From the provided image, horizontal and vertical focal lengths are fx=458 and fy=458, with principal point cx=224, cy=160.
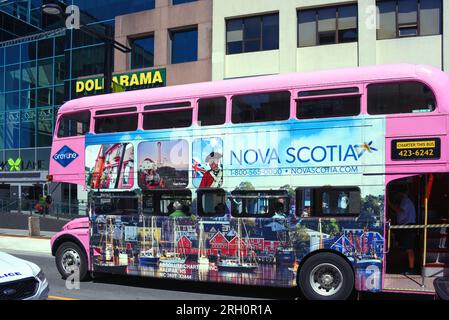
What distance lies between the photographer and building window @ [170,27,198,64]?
2533cm

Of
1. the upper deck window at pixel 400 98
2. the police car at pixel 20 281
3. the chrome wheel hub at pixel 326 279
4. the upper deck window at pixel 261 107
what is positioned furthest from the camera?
the upper deck window at pixel 261 107

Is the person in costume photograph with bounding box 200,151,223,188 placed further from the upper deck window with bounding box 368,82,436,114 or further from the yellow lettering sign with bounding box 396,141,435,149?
the yellow lettering sign with bounding box 396,141,435,149

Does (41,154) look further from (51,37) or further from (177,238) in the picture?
(177,238)

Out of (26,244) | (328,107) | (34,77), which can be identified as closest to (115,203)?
(328,107)

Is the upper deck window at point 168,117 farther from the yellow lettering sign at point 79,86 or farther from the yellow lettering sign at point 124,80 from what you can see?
the yellow lettering sign at point 79,86

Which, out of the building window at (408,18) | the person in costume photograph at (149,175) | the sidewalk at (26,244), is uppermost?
the building window at (408,18)

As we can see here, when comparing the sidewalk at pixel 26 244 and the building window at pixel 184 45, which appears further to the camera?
the building window at pixel 184 45

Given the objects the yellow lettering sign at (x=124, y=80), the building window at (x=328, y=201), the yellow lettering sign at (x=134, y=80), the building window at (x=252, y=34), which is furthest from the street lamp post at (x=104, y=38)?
the building window at (x=328, y=201)

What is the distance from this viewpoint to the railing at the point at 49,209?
23016 mm

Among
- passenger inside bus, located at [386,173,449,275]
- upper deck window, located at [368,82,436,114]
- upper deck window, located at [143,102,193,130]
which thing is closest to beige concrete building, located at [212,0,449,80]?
passenger inside bus, located at [386,173,449,275]

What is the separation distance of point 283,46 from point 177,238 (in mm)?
15114

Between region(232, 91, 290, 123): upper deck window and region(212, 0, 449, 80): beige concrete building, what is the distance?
1327 cm

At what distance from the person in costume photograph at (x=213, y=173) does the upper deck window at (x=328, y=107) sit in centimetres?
175

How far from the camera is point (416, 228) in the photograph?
8656mm
